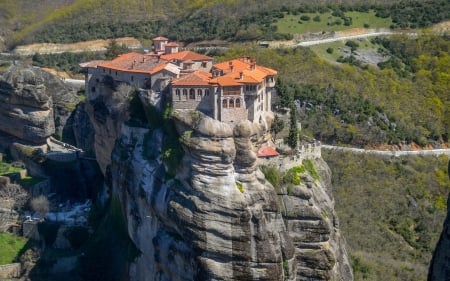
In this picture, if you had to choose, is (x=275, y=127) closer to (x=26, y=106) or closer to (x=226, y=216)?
(x=226, y=216)

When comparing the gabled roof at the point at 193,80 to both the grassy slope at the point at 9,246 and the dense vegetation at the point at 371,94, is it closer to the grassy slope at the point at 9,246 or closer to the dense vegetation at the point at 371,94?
the dense vegetation at the point at 371,94

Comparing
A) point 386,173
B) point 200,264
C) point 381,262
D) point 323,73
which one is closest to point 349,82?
point 323,73

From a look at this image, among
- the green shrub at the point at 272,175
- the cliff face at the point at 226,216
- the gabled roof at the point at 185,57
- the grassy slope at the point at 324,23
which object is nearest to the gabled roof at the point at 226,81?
the cliff face at the point at 226,216

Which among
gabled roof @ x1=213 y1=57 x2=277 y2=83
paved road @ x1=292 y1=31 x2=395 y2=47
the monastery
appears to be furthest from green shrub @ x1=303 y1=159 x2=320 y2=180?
paved road @ x1=292 y1=31 x2=395 y2=47

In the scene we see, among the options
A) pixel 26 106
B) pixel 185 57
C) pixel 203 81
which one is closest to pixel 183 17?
pixel 26 106

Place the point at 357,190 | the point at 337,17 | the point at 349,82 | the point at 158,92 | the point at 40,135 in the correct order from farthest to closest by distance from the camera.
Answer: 1. the point at 337,17
2. the point at 349,82
3. the point at 40,135
4. the point at 357,190
5. the point at 158,92

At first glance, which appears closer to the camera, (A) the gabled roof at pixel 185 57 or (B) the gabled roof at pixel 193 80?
(B) the gabled roof at pixel 193 80

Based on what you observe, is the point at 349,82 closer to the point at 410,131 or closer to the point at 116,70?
the point at 410,131
